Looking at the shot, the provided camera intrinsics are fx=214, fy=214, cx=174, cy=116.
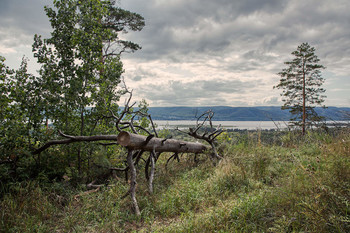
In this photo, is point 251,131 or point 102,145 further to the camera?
point 251,131

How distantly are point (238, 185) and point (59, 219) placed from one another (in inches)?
154

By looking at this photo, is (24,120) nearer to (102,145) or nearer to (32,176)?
(32,176)

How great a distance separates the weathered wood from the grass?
1.02m

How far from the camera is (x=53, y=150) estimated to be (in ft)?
19.2

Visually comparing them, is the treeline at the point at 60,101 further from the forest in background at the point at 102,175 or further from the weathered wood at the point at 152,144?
the weathered wood at the point at 152,144

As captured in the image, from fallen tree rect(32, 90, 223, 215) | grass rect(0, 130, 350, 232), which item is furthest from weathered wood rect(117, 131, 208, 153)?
grass rect(0, 130, 350, 232)

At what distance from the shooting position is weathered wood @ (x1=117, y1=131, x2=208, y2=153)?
16.3 feet

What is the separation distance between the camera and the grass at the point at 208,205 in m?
3.28

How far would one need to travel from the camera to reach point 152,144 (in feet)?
19.0

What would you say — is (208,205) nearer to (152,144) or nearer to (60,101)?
(152,144)

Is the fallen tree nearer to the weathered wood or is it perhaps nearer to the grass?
the weathered wood

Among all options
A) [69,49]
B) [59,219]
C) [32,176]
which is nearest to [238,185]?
[59,219]

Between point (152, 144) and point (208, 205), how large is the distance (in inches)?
86.0

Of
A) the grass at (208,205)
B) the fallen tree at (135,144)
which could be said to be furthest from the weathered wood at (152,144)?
the grass at (208,205)
